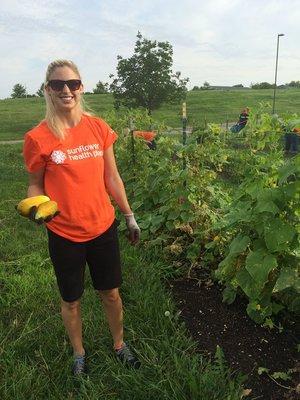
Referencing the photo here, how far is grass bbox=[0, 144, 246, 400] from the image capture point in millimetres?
2562

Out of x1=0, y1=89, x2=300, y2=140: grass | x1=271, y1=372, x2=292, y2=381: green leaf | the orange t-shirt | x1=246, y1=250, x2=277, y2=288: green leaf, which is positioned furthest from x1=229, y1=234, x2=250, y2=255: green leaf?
x1=0, y1=89, x2=300, y2=140: grass

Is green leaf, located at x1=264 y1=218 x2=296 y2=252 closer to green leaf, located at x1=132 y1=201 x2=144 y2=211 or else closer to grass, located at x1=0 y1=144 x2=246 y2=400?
grass, located at x1=0 y1=144 x2=246 y2=400

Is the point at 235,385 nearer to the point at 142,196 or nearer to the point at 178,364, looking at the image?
the point at 178,364

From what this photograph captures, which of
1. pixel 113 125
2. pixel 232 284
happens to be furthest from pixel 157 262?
pixel 113 125

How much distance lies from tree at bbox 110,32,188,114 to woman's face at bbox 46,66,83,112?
577 inches

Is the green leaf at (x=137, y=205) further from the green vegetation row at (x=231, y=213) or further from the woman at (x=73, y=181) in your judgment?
the woman at (x=73, y=181)

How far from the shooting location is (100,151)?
8.66 ft

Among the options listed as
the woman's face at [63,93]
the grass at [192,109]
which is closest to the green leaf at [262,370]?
the woman's face at [63,93]

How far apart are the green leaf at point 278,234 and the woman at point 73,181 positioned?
89 cm

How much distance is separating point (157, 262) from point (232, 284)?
976mm

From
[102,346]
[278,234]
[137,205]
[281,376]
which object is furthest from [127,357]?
[137,205]

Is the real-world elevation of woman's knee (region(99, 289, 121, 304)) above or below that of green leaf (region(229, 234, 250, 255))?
below

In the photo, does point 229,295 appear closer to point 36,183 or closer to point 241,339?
point 241,339

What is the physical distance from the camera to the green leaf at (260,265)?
2.69 meters
